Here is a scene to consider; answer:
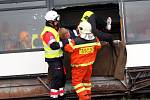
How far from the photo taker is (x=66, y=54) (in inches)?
370

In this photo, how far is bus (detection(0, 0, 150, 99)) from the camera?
9.23m

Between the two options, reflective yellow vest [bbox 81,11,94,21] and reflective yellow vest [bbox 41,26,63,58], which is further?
reflective yellow vest [bbox 81,11,94,21]

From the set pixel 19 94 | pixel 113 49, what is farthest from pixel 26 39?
pixel 113 49

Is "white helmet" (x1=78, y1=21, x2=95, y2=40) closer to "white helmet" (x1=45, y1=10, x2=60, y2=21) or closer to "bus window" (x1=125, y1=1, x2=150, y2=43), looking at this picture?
"white helmet" (x1=45, y1=10, x2=60, y2=21)

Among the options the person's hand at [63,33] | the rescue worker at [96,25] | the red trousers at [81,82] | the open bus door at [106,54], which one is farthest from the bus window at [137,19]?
the person's hand at [63,33]

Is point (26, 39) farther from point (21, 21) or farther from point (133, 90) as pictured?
point (133, 90)

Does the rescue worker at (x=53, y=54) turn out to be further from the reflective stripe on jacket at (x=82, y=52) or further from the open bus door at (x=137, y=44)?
the open bus door at (x=137, y=44)

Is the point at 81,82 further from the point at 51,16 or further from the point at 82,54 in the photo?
the point at 51,16

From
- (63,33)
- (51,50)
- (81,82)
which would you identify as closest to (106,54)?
(81,82)

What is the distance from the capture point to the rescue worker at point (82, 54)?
8.91 m

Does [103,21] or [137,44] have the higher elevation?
[103,21]

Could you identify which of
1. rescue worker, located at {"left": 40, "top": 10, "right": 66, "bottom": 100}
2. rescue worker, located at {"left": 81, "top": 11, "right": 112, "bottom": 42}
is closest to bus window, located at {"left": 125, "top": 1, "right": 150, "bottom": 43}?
rescue worker, located at {"left": 81, "top": 11, "right": 112, "bottom": 42}

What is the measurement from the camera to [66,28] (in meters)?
9.74

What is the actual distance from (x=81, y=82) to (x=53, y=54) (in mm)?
751
